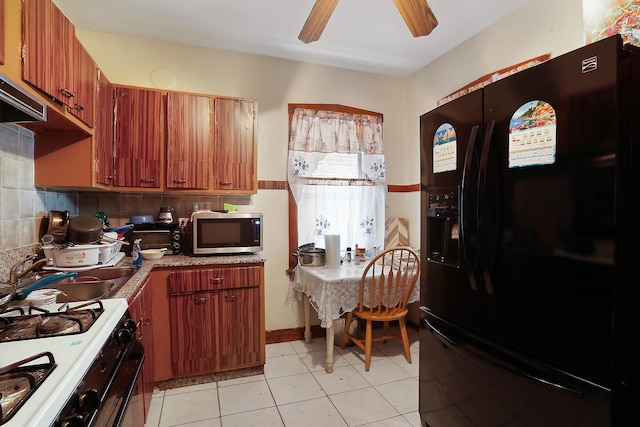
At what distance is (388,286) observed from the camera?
2.48 m

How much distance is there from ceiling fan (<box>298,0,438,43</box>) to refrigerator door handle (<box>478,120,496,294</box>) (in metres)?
0.87

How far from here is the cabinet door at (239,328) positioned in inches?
92.0

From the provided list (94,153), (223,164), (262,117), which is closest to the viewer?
(94,153)

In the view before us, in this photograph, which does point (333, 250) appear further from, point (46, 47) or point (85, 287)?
point (46, 47)

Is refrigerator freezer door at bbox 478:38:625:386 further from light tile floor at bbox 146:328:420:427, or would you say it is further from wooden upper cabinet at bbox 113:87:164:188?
wooden upper cabinet at bbox 113:87:164:188

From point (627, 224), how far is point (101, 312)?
5.65ft

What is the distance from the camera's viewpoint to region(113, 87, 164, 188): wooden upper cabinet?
7.78ft

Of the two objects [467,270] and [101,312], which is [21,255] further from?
[467,270]

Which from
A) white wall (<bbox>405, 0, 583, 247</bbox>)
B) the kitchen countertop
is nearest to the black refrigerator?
white wall (<bbox>405, 0, 583, 247</bbox>)

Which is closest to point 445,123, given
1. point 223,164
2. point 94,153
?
point 223,164

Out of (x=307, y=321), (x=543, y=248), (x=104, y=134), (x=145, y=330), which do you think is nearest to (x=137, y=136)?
(x=104, y=134)

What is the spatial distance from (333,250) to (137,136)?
1797 mm

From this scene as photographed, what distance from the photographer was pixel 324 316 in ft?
7.86

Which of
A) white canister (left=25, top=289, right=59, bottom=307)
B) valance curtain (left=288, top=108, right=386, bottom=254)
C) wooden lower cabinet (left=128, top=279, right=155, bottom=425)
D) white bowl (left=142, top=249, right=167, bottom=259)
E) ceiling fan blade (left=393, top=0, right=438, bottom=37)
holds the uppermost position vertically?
ceiling fan blade (left=393, top=0, right=438, bottom=37)
